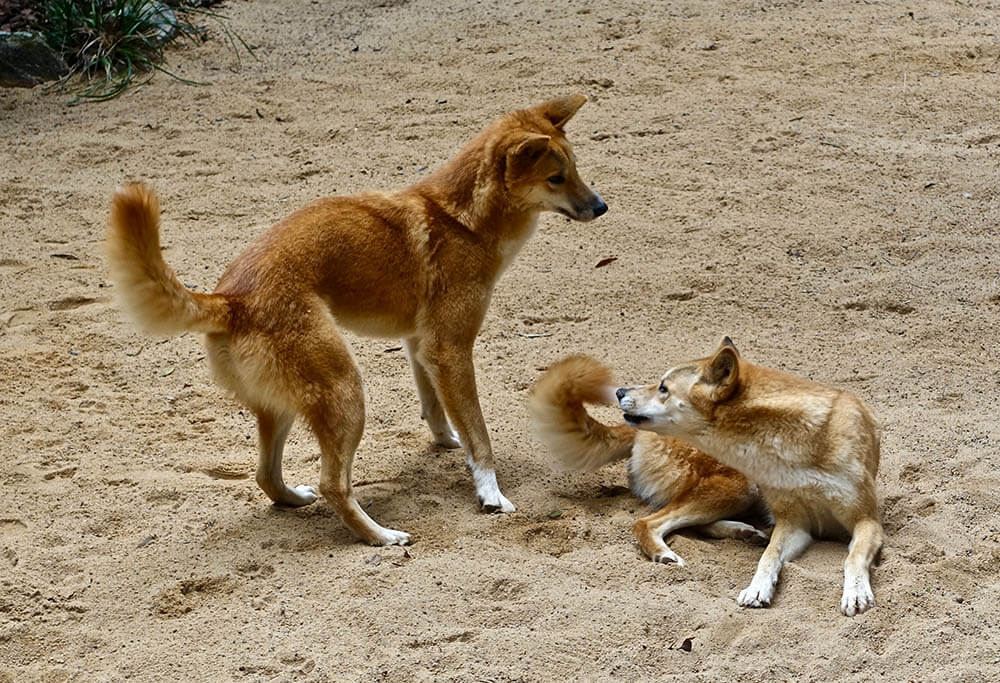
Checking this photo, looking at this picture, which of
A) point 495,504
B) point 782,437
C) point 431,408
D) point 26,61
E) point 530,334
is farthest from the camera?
point 26,61

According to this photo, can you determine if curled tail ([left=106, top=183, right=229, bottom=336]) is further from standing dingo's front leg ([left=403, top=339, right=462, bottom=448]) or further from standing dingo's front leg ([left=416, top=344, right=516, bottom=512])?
standing dingo's front leg ([left=403, top=339, right=462, bottom=448])

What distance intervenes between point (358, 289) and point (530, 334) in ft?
5.53

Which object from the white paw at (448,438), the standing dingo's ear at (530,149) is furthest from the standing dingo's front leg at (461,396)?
the standing dingo's ear at (530,149)

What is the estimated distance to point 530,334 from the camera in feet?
21.0

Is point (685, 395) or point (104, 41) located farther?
point (104, 41)

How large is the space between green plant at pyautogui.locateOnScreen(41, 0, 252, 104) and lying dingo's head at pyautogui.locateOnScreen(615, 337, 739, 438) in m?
5.96

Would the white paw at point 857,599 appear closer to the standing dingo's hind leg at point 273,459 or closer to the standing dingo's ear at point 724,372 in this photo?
the standing dingo's ear at point 724,372

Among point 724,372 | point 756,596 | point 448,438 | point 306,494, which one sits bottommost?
point 448,438

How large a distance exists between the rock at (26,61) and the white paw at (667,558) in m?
7.09

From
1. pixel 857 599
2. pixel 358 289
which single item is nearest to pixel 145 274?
pixel 358 289

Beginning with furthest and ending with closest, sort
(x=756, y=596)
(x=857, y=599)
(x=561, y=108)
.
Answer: (x=561, y=108), (x=756, y=596), (x=857, y=599)

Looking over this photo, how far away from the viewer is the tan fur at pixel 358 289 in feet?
14.6

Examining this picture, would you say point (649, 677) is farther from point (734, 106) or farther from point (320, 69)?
point (320, 69)

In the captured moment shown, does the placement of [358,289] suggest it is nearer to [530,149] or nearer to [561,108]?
[530,149]
